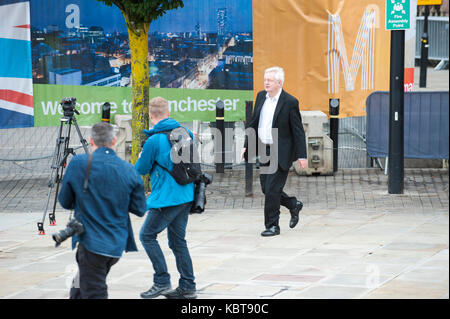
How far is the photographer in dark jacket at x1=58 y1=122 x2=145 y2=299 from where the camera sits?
5633 mm

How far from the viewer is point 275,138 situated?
357 inches

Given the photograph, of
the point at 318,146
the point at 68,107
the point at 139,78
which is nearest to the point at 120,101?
the point at 139,78

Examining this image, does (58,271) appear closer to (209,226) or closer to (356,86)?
(209,226)

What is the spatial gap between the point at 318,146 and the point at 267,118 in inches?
169

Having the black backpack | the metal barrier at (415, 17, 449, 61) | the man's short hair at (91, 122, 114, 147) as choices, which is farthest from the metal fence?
the metal barrier at (415, 17, 449, 61)

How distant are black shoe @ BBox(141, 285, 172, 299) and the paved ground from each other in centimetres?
15

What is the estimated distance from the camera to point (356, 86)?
14047mm

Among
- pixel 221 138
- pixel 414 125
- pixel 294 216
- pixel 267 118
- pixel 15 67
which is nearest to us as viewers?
pixel 267 118

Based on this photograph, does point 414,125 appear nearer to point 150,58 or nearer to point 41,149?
point 150,58

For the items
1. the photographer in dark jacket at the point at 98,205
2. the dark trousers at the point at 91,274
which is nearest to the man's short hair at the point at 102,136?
the photographer in dark jacket at the point at 98,205

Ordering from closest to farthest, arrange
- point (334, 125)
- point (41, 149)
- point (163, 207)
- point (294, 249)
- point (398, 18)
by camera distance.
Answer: point (163, 207)
point (294, 249)
point (398, 18)
point (334, 125)
point (41, 149)

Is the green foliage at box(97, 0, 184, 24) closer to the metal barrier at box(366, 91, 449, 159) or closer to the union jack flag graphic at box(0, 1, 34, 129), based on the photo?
the union jack flag graphic at box(0, 1, 34, 129)

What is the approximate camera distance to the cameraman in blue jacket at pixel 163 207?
259 inches
